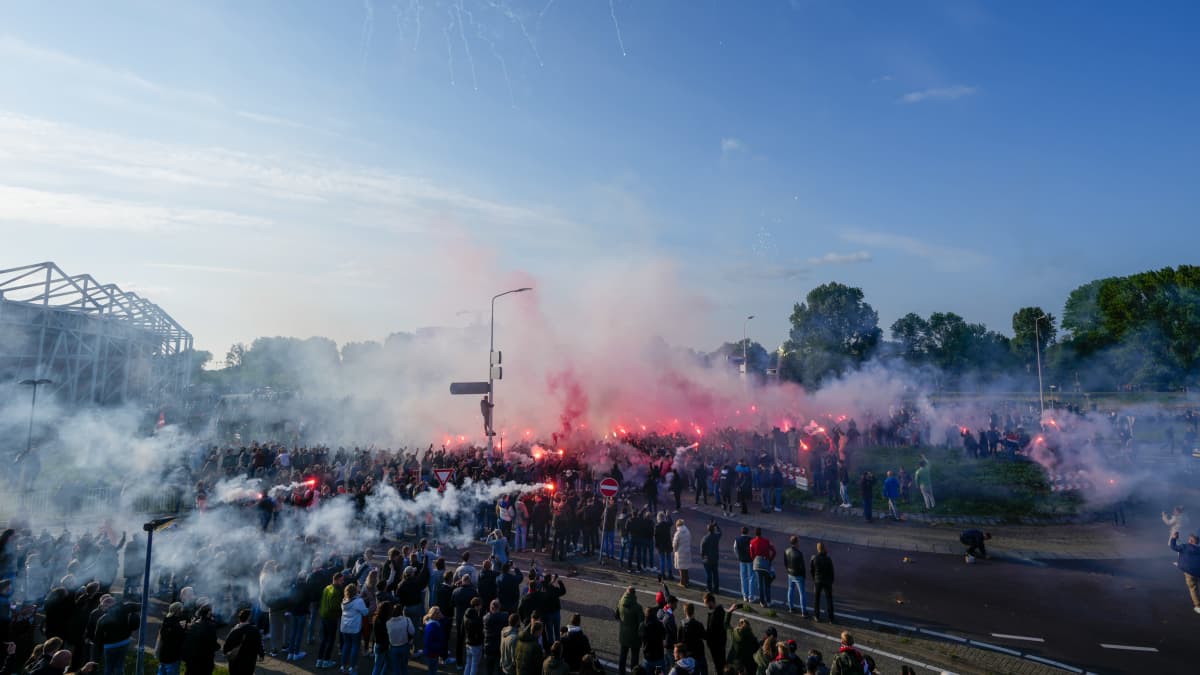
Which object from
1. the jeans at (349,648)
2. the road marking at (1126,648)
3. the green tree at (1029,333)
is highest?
the green tree at (1029,333)

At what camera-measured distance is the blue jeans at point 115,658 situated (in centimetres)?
926

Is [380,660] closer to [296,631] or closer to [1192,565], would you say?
[296,631]

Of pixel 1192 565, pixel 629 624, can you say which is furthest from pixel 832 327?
pixel 629 624

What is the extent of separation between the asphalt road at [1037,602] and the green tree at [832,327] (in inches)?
2656

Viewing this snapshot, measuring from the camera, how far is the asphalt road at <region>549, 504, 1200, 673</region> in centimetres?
1099

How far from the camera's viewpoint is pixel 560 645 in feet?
26.9

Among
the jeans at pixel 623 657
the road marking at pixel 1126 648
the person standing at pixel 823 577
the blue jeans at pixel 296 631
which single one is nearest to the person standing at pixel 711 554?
the person standing at pixel 823 577

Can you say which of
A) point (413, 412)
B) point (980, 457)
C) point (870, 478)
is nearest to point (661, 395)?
point (413, 412)

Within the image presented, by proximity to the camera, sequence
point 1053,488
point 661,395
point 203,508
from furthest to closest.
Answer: point 661,395
point 1053,488
point 203,508

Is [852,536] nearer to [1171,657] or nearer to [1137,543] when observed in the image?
[1137,543]

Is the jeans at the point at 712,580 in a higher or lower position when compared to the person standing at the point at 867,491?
lower

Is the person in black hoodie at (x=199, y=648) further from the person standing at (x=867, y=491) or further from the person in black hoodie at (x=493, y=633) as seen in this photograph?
the person standing at (x=867, y=491)

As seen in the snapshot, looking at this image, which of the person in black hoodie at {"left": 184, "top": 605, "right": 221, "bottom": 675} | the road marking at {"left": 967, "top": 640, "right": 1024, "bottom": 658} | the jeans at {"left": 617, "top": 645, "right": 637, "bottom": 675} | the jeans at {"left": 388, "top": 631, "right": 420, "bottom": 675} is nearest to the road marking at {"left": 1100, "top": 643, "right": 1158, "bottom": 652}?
the road marking at {"left": 967, "top": 640, "right": 1024, "bottom": 658}

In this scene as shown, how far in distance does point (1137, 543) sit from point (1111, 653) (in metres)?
10.1
